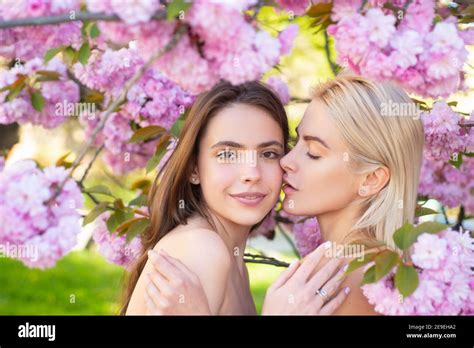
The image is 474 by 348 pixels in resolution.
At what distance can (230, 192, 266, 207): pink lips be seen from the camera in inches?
102

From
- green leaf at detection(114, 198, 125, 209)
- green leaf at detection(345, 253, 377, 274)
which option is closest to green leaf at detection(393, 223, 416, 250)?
green leaf at detection(345, 253, 377, 274)

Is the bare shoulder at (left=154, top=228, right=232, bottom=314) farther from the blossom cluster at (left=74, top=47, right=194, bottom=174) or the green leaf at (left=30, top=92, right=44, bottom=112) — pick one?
the green leaf at (left=30, top=92, right=44, bottom=112)

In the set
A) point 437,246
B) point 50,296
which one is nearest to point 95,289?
point 50,296

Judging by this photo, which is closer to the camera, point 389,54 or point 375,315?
point 389,54

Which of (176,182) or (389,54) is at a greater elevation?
(389,54)

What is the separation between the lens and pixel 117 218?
2826 mm

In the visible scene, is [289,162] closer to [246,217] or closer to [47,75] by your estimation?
[246,217]

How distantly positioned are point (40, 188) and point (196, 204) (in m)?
0.99

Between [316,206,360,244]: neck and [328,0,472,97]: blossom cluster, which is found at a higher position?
[328,0,472,97]: blossom cluster

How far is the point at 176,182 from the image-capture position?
2.80 m

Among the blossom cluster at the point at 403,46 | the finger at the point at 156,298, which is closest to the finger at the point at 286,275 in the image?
the finger at the point at 156,298

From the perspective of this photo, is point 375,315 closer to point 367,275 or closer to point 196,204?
point 367,275

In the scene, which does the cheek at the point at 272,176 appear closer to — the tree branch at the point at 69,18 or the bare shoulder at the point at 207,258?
the bare shoulder at the point at 207,258

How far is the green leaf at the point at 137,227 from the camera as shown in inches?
107
